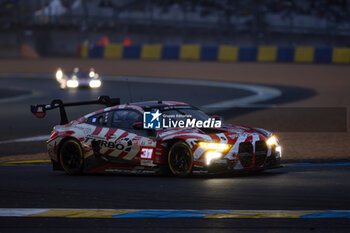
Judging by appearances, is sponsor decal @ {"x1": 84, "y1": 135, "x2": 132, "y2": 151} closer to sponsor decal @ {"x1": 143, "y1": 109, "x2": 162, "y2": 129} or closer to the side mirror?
the side mirror

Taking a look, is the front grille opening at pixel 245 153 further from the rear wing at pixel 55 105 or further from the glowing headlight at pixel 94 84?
the glowing headlight at pixel 94 84

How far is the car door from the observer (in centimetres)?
1191

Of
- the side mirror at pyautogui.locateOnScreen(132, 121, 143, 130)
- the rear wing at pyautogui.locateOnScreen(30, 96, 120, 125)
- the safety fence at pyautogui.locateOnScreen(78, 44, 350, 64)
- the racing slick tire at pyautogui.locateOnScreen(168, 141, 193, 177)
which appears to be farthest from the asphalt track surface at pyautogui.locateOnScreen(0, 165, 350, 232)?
the safety fence at pyautogui.locateOnScreen(78, 44, 350, 64)

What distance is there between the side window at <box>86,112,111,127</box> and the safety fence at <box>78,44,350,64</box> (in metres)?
37.0

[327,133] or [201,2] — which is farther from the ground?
[201,2]

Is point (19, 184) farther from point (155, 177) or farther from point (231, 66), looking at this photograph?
point (231, 66)

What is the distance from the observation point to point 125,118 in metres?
12.4

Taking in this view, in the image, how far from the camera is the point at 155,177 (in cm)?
1212

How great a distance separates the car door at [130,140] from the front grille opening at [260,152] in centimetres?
156

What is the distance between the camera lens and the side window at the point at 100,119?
41.4ft

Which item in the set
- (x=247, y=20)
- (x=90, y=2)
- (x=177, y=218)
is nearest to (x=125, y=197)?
(x=177, y=218)

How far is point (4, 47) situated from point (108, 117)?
52.2 m

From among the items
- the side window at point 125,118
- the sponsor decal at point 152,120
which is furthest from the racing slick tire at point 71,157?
the sponsor decal at point 152,120

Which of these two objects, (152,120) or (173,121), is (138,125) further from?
(173,121)
